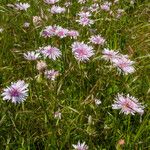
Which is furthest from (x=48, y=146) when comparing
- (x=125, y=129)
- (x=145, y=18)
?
(x=145, y=18)

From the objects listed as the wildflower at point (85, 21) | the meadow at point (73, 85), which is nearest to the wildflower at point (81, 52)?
the meadow at point (73, 85)

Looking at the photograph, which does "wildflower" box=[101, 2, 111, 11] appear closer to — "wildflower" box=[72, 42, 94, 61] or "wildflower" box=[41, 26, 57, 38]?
"wildflower" box=[41, 26, 57, 38]

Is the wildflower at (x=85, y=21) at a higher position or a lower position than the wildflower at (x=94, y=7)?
lower

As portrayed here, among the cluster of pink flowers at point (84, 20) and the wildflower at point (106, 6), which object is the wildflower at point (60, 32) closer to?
the cluster of pink flowers at point (84, 20)

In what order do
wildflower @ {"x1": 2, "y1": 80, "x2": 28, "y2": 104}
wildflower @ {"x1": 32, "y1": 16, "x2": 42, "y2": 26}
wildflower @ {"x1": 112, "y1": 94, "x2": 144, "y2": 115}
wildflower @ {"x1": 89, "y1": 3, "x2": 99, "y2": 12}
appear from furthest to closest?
wildflower @ {"x1": 89, "y1": 3, "x2": 99, "y2": 12}, wildflower @ {"x1": 32, "y1": 16, "x2": 42, "y2": 26}, wildflower @ {"x1": 112, "y1": 94, "x2": 144, "y2": 115}, wildflower @ {"x1": 2, "y1": 80, "x2": 28, "y2": 104}

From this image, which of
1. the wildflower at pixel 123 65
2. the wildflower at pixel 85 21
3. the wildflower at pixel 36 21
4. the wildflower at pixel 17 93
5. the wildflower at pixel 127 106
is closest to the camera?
the wildflower at pixel 17 93

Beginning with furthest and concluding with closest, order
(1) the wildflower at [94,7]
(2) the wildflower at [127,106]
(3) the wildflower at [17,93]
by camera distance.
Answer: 1. (1) the wildflower at [94,7]
2. (2) the wildflower at [127,106]
3. (3) the wildflower at [17,93]

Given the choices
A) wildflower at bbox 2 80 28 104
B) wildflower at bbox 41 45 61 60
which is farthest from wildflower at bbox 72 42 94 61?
wildflower at bbox 2 80 28 104

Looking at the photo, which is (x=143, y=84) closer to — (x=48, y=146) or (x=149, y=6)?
(x=48, y=146)
